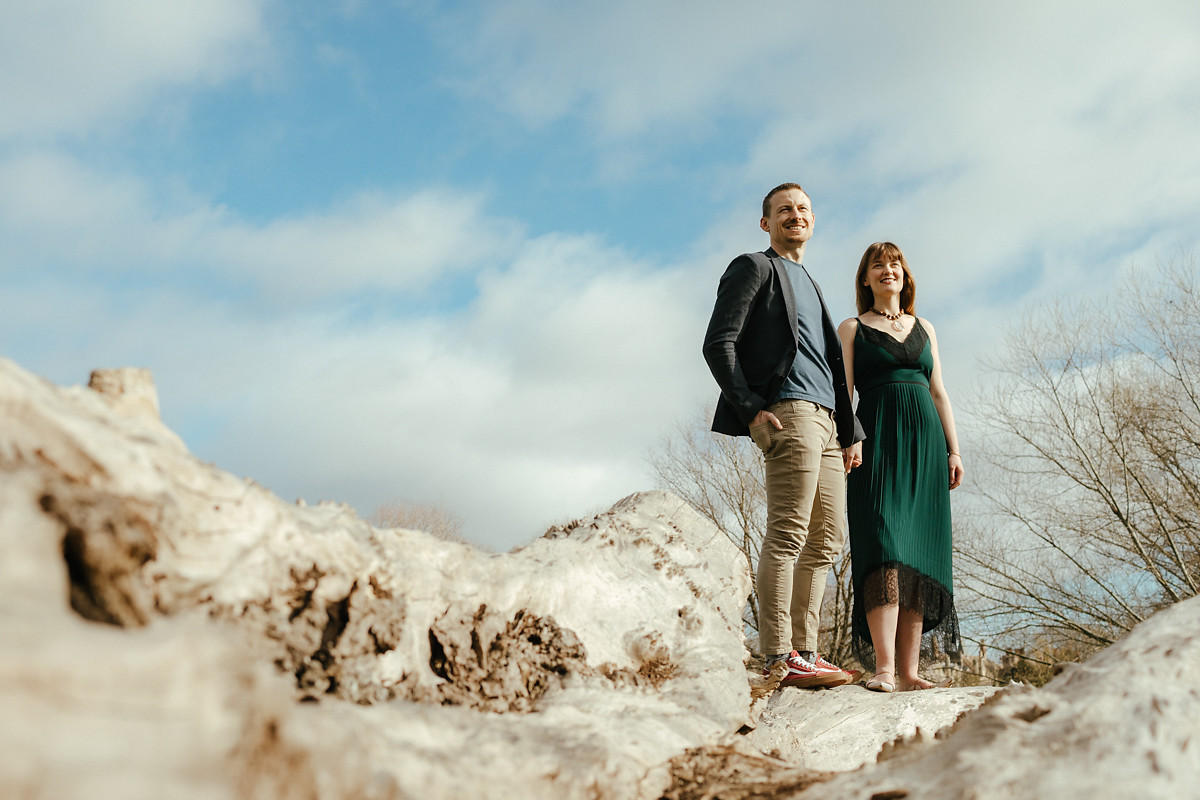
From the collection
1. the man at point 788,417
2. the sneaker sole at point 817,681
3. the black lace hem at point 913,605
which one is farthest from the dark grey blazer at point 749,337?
the sneaker sole at point 817,681

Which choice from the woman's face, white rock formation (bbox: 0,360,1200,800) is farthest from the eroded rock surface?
the woman's face

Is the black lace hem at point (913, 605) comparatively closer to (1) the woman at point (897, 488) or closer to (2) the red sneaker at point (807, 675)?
(1) the woman at point (897, 488)

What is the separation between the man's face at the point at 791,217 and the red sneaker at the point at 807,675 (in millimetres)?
2218

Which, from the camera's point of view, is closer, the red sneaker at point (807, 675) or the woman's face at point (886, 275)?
the red sneaker at point (807, 675)

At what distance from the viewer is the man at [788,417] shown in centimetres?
407

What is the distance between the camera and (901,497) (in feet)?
15.0

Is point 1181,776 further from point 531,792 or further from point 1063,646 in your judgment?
point 1063,646

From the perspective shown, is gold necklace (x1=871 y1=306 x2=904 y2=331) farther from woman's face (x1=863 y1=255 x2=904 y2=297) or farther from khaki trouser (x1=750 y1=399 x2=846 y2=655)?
khaki trouser (x1=750 y1=399 x2=846 y2=655)

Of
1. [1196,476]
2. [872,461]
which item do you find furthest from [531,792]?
[1196,476]

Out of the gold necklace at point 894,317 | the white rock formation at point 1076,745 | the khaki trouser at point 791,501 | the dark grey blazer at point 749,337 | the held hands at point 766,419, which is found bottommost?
the white rock formation at point 1076,745

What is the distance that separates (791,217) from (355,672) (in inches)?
140

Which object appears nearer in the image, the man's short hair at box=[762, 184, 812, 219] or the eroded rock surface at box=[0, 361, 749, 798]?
the eroded rock surface at box=[0, 361, 749, 798]

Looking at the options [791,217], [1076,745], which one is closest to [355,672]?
[1076,745]

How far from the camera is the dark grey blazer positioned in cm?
412
